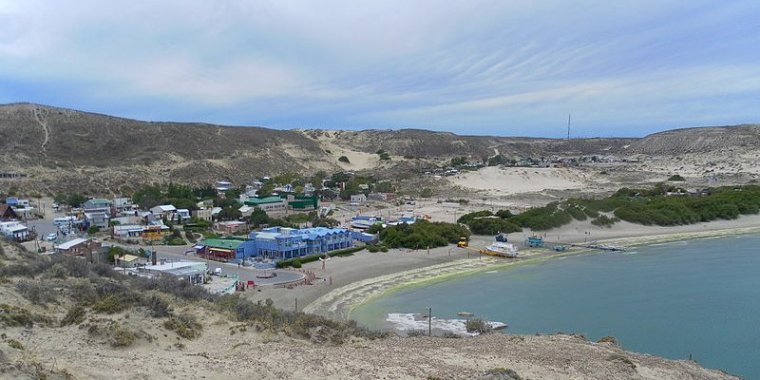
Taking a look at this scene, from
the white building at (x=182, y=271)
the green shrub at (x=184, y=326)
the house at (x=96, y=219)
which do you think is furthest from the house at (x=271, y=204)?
the green shrub at (x=184, y=326)

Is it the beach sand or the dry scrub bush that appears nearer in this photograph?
the dry scrub bush

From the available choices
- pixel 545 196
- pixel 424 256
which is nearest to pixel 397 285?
pixel 424 256

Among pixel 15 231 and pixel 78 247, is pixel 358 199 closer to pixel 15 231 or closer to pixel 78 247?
pixel 15 231

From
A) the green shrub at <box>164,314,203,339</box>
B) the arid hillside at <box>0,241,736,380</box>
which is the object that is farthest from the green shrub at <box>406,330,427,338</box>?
the green shrub at <box>164,314,203,339</box>

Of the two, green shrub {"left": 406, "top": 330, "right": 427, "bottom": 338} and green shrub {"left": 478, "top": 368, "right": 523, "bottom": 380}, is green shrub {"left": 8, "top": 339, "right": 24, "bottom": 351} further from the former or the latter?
green shrub {"left": 406, "top": 330, "right": 427, "bottom": 338}

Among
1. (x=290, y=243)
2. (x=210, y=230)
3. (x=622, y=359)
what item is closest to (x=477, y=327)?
(x=622, y=359)

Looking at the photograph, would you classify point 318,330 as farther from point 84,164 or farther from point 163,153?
point 163,153
